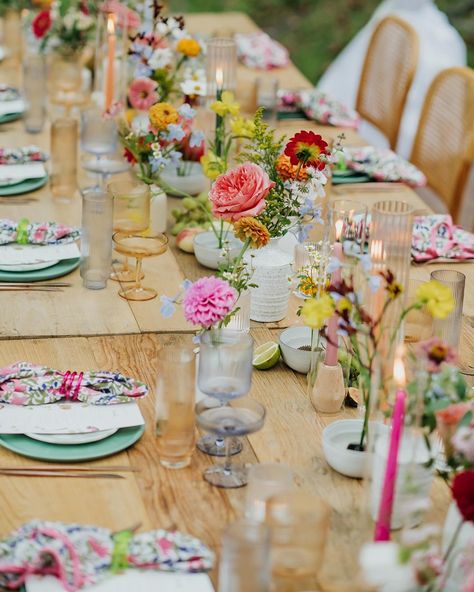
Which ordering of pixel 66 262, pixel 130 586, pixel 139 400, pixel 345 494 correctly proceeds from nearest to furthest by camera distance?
pixel 130 586, pixel 345 494, pixel 139 400, pixel 66 262

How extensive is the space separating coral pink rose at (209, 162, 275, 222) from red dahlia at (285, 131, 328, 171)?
82 mm

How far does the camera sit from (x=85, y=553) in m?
1.51

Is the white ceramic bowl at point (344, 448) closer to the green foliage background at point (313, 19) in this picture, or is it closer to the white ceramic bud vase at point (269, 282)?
the white ceramic bud vase at point (269, 282)

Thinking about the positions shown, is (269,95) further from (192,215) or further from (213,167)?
(213,167)

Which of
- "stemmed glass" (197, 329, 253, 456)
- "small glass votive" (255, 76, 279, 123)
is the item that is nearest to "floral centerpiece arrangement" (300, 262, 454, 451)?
"stemmed glass" (197, 329, 253, 456)

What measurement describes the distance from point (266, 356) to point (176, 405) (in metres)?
0.38

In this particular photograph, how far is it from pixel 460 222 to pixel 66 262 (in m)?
1.45

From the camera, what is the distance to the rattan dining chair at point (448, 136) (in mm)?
3434

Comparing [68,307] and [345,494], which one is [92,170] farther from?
[345,494]

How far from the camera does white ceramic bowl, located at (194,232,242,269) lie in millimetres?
2531

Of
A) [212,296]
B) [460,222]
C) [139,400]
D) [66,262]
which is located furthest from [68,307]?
[460,222]

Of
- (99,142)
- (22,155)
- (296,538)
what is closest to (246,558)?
(296,538)

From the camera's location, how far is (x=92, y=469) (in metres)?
1.77

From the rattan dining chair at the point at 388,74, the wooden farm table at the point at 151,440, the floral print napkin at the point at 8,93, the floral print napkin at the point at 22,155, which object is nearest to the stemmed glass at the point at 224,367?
the wooden farm table at the point at 151,440
